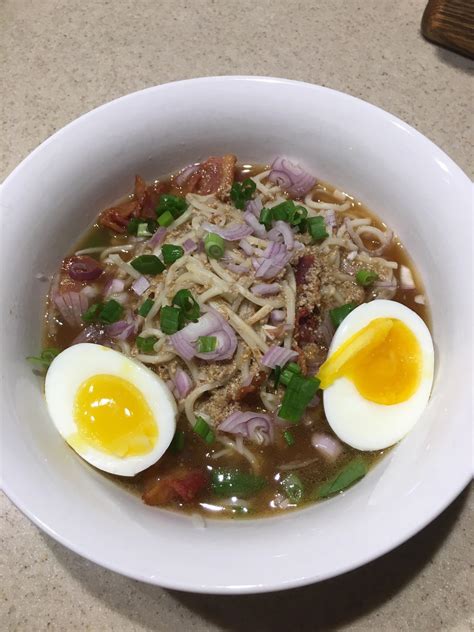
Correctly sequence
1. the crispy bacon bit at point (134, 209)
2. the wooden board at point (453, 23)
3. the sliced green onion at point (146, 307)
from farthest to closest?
1. the wooden board at point (453, 23)
2. the crispy bacon bit at point (134, 209)
3. the sliced green onion at point (146, 307)

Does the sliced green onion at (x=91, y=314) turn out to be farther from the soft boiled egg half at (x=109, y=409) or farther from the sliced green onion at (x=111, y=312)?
the soft boiled egg half at (x=109, y=409)

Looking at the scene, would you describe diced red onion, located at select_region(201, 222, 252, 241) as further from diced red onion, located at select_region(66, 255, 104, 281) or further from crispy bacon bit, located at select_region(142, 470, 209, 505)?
crispy bacon bit, located at select_region(142, 470, 209, 505)

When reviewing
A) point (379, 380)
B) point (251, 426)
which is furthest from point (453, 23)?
point (251, 426)

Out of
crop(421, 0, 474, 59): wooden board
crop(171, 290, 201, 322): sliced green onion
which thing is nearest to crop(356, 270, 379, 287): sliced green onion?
crop(171, 290, 201, 322): sliced green onion

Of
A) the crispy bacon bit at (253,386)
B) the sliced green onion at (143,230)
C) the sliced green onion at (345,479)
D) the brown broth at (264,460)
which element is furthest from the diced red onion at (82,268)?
the sliced green onion at (345,479)

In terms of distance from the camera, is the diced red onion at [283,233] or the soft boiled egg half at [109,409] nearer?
the soft boiled egg half at [109,409]
